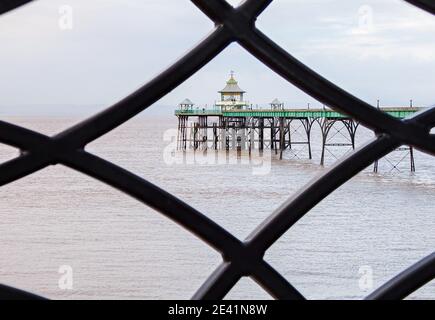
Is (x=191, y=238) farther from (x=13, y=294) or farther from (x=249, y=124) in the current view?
(x=249, y=124)

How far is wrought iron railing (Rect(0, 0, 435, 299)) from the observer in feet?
3.17

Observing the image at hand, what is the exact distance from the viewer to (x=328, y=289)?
10.5m

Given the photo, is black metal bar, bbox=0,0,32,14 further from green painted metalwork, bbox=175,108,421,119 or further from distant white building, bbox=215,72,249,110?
distant white building, bbox=215,72,249,110

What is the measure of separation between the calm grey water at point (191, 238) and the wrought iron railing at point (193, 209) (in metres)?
5.84

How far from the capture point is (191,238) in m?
14.2

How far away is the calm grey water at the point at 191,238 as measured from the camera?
10992 mm

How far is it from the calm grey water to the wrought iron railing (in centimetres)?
584

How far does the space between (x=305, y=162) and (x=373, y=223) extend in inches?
653

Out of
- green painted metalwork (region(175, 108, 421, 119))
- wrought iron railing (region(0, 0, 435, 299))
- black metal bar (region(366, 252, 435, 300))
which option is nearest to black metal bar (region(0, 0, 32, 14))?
wrought iron railing (region(0, 0, 435, 299))

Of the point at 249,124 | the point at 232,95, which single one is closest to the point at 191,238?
the point at 249,124

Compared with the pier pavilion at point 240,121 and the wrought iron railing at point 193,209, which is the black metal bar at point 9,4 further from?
the pier pavilion at point 240,121

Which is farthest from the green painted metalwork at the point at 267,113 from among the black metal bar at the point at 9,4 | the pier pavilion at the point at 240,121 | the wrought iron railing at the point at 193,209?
the black metal bar at the point at 9,4

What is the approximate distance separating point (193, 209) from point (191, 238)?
523 inches
